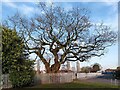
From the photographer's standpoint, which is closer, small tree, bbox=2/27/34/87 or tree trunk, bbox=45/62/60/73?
small tree, bbox=2/27/34/87

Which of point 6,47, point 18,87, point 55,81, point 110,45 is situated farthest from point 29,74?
point 110,45

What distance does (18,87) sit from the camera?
28391 mm

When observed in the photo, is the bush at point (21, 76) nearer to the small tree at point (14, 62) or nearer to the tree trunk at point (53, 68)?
the small tree at point (14, 62)

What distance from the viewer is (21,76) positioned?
94.2 ft

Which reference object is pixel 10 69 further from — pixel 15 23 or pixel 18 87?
pixel 15 23

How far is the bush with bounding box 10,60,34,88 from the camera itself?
2841cm

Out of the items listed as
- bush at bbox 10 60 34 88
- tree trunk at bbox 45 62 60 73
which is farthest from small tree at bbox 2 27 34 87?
tree trunk at bbox 45 62 60 73

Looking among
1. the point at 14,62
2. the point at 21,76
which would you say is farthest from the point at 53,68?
the point at 14,62

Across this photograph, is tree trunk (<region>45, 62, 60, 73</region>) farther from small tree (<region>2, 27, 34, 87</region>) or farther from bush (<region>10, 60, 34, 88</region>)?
bush (<region>10, 60, 34, 88</region>)

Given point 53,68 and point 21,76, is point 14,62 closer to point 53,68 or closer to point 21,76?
point 21,76

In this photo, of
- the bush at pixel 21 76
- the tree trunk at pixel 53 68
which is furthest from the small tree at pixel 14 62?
the tree trunk at pixel 53 68

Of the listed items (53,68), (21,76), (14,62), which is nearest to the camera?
(14,62)

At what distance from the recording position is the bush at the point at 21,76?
28406 mm

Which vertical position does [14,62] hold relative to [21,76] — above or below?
above
